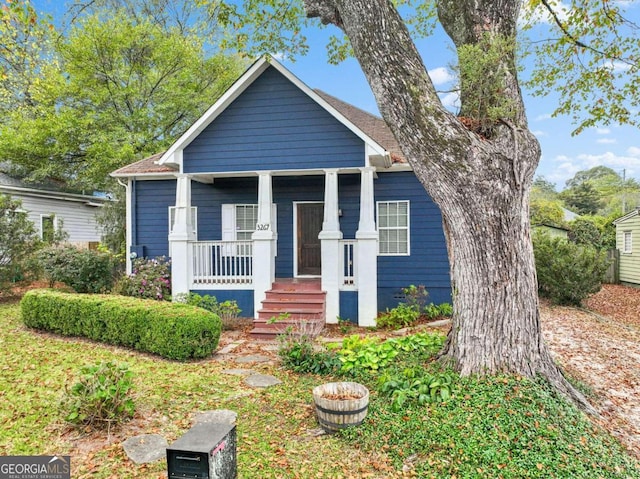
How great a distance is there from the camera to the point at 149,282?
31.4ft

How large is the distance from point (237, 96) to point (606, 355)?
8829 mm

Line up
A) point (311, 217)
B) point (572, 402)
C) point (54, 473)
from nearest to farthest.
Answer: point (54, 473) < point (572, 402) < point (311, 217)

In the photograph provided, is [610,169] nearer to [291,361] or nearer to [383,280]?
[383,280]

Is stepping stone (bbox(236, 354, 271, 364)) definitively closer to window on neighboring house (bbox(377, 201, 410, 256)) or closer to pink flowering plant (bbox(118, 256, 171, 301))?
A: pink flowering plant (bbox(118, 256, 171, 301))

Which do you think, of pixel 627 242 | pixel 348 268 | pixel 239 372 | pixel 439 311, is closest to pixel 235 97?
pixel 348 268

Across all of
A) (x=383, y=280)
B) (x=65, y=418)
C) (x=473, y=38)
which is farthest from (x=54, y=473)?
(x=383, y=280)

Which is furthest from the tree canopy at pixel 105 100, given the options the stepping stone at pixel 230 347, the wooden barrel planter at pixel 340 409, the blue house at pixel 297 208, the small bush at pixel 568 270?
the small bush at pixel 568 270

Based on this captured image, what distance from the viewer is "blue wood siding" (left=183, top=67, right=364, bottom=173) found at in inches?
336

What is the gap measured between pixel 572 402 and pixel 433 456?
179 cm

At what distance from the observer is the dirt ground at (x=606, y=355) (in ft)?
13.7

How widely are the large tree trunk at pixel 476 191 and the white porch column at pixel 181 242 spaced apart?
6.15 metres

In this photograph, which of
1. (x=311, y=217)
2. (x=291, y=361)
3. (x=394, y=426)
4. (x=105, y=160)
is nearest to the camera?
(x=394, y=426)

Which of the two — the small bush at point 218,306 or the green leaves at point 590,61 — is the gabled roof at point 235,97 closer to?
the green leaves at point 590,61

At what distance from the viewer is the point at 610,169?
63469 millimetres
